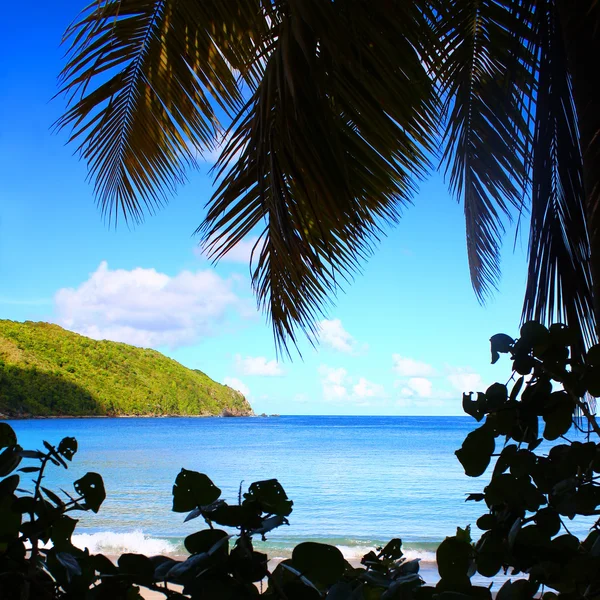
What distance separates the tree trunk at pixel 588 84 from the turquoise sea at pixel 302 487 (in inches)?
36.8

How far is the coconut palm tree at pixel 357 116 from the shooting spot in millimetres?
Result: 1677

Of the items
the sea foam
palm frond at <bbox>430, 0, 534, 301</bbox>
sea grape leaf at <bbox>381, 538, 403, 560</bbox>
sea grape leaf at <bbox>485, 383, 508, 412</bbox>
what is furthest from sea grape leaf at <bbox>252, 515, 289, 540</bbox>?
the sea foam

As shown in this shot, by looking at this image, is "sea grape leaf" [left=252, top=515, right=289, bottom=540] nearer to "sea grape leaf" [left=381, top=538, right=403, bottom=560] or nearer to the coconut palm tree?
"sea grape leaf" [left=381, top=538, right=403, bottom=560]

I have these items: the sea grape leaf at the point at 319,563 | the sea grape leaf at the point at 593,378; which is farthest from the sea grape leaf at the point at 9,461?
the sea grape leaf at the point at 593,378

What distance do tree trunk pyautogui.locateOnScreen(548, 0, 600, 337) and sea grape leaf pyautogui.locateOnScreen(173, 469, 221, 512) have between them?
3.61 feet

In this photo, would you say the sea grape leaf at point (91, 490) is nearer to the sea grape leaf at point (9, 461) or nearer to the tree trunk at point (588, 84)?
the sea grape leaf at point (9, 461)

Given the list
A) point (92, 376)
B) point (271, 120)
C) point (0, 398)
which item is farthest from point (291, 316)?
point (92, 376)

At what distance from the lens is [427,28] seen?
6.01 feet

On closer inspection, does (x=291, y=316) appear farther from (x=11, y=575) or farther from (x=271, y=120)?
(x=11, y=575)

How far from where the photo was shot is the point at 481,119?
100 inches

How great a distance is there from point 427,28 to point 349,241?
0.68 meters

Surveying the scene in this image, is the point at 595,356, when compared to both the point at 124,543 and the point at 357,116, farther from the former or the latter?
the point at 124,543

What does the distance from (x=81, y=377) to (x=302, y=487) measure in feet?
114

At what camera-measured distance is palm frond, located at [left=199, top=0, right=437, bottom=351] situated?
65.7 inches
